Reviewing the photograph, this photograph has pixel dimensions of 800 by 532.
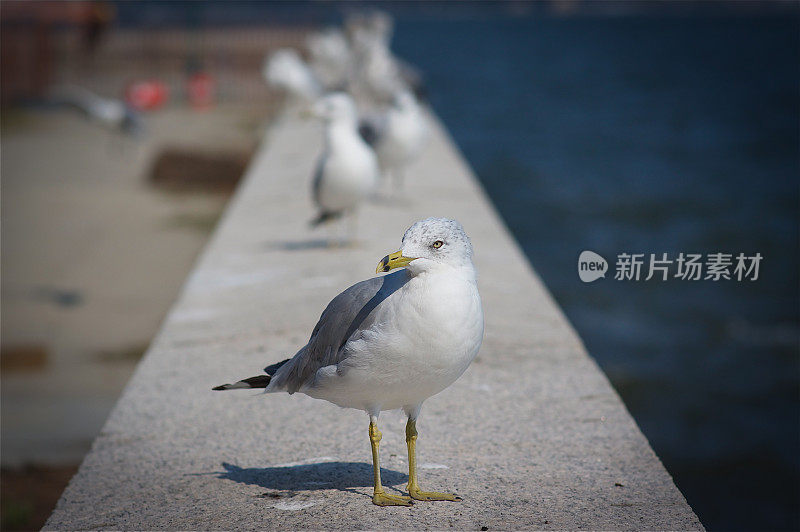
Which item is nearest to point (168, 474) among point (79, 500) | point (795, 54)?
point (79, 500)

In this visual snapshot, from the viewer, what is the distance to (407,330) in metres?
3.03

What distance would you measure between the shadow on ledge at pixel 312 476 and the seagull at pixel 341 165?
10.3 ft

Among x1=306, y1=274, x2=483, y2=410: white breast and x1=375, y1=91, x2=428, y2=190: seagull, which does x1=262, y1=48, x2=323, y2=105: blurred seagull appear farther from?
x1=306, y1=274, x2=483, y2=410: white breast

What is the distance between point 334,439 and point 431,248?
134 cm

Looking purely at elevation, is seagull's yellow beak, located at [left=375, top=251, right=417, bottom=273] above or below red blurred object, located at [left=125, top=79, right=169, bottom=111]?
below

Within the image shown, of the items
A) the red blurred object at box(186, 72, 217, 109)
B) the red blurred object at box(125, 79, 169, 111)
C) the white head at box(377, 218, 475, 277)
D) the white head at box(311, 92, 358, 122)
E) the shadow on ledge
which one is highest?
the red blurred object at box(186, 72, 217, 109)

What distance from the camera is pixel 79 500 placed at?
11.9 feet

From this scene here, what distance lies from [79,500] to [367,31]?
13.3 m

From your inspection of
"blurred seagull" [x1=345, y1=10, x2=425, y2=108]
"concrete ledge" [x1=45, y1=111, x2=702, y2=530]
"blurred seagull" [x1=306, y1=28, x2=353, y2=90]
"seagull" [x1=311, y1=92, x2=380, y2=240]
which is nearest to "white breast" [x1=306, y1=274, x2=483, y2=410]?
"concrete ledge" [x1=45, y1=111, x2=702, y2=530]

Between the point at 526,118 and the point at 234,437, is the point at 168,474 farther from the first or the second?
the point at 526,118

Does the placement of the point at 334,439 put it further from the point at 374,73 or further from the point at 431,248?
the point at 374,73

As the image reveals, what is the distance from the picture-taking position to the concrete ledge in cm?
342

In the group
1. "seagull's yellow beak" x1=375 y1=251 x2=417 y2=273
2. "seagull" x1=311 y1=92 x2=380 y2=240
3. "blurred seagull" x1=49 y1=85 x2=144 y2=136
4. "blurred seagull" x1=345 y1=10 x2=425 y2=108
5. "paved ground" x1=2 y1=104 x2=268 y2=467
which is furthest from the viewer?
"blurred seagull" x1=49 y1=85 x2=144 y2=136

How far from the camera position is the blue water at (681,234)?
350 inches
